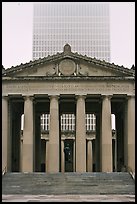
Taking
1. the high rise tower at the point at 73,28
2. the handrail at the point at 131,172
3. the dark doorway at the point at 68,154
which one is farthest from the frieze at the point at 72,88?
the high rise tower at the point at 73,28

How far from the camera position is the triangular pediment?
46812 millimetres

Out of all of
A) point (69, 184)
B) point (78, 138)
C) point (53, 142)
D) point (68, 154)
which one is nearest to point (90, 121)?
point (68, 154)

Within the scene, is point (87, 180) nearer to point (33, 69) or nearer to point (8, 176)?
point (8, 176)

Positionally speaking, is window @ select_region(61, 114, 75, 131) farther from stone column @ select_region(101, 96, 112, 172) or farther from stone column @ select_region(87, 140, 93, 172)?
stone column @ select_region(101, 96, 112, 172)

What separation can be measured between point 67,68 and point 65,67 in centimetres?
27

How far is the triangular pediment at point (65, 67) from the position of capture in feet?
154

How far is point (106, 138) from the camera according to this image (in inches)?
1806

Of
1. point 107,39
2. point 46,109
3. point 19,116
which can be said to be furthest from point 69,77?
point 107,39

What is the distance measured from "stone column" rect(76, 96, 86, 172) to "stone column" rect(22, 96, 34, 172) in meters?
5.35

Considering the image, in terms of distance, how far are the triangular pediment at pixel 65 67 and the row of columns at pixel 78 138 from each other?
2900 millimetres

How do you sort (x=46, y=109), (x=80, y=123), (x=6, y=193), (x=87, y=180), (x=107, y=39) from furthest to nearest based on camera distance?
1. (x=107, y=39)
2. (x=46, y=109)
3. (x=80, y=123)
4. (x=87, y=180)
5. (x=6, y=193)

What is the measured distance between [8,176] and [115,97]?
16.4m

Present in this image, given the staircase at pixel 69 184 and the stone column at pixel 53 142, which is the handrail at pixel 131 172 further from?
the stone column at pixel 53 142

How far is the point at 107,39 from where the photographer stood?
120312 millimetres
